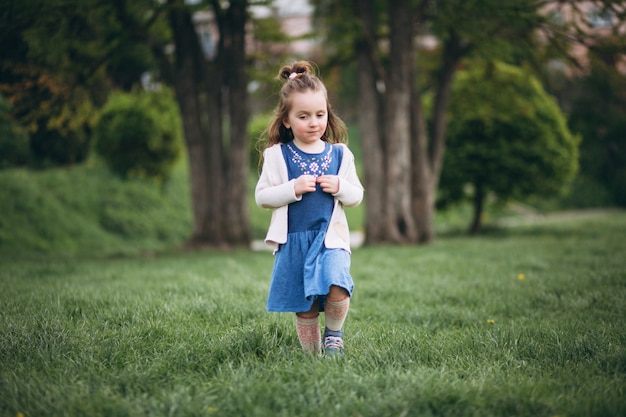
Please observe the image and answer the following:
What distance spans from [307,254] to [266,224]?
16.6 metres

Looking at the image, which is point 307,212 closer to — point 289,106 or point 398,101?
point 289,106

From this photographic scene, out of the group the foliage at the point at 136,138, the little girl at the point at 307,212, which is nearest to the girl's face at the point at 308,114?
the little girl at the point at 307,212

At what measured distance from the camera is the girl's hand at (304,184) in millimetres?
3211

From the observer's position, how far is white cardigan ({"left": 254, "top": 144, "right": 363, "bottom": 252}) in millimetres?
3287

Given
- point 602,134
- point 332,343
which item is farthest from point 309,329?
point 602,134

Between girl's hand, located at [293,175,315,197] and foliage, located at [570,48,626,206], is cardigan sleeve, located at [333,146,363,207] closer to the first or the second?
girl's hand, located at [293,175,315,197]

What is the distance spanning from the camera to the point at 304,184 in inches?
126

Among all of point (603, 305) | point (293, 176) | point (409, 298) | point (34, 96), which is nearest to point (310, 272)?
point (293, 176)

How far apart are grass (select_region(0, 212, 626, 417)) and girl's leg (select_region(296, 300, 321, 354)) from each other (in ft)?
0.30

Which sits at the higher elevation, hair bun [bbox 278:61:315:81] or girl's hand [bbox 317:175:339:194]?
hair bun [bbox 278:61:315:81]

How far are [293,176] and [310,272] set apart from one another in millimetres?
634

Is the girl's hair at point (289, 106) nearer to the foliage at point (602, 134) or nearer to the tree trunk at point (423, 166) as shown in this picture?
the tree trunk at point (423, 166)

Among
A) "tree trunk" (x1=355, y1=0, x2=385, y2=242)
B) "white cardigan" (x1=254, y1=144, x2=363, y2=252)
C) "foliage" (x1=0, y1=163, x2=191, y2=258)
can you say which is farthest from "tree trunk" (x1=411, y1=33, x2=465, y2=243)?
"white cardigan" (x1=254, y1=144, x2=363, y2=252)

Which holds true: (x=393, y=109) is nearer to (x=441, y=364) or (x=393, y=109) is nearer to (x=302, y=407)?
(x=441, y=364)
